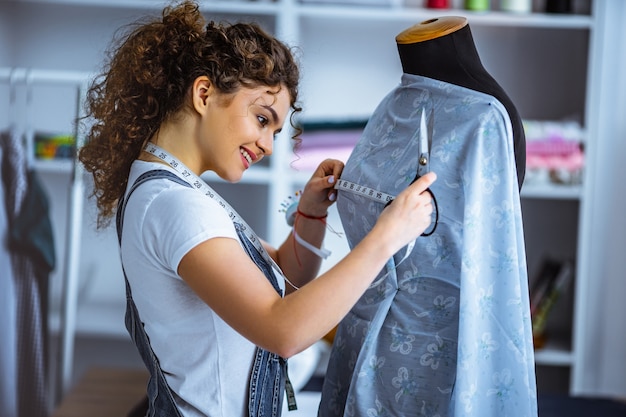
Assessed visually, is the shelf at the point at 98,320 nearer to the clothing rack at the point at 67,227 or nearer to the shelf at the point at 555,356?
the clothing rack at the point at 67,227

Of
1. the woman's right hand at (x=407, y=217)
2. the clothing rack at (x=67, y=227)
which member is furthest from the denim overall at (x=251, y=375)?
the clothing rack at (x=67, y=227)

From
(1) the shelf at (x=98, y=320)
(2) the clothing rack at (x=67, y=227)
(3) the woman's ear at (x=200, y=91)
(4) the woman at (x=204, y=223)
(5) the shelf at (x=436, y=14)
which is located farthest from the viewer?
(1) the shelf at (x=98, y=320)

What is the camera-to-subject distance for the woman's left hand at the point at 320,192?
1454 mm

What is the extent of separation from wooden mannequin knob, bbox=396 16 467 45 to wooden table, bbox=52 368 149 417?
1363mm

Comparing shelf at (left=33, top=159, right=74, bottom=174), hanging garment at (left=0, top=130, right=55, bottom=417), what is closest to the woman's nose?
hanging garment at (left=0, top=130, right=55, bottom=417)

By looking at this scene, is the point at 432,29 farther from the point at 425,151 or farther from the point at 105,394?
the point at 105,394

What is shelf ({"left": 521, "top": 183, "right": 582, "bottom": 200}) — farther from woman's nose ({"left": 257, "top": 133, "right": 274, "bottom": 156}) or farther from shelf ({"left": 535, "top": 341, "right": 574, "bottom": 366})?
woman's nose ({"left": 257, "top": 133, "right": 274, "bottom": 156})

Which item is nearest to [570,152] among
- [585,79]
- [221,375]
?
[585,79]

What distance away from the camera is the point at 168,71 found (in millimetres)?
1289

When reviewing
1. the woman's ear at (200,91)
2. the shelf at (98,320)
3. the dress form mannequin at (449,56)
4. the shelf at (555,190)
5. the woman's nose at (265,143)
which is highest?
the dress form mannequin at (449,56)

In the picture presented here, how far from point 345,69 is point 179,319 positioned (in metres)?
2.00

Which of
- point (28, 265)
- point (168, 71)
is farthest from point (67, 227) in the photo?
point (168, 71)

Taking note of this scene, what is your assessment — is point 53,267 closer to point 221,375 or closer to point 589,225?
point 221,375

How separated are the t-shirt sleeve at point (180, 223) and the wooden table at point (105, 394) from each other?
1.18 metres
